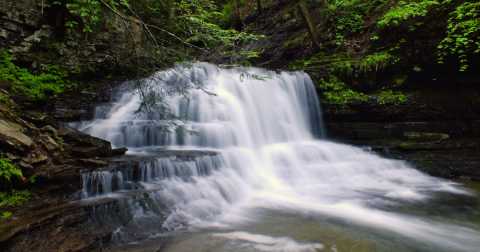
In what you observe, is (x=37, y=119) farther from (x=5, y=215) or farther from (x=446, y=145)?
(x=446, y=145)

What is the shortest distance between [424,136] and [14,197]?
977cm

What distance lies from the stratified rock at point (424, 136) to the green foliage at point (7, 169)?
9.53 m

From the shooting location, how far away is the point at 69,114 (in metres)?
6.91

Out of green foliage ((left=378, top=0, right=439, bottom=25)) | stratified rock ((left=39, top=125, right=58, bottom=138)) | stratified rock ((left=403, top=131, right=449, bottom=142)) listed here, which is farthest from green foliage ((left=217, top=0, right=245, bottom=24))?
stratified rock ((left=39, top=125, right=58, bottom=138))

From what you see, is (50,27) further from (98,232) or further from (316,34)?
(316,34)

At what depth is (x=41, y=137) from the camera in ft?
12.6

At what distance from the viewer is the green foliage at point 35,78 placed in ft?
22.1

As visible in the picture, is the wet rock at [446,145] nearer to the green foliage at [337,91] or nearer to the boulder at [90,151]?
the green foliage at [337,91]

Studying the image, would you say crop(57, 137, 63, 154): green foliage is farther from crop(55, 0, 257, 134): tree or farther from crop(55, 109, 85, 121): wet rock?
crop(55, 109, 85, 121): wet rock

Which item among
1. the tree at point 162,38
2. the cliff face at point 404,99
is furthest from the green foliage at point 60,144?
the cliff face at point 404,99

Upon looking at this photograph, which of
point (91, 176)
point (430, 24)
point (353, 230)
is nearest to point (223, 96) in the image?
point (91, 176)

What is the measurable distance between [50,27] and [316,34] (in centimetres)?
1026

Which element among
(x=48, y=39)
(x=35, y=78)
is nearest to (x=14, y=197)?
(x=35, y=78)

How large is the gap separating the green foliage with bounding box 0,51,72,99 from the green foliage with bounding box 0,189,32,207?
4.22 metres
